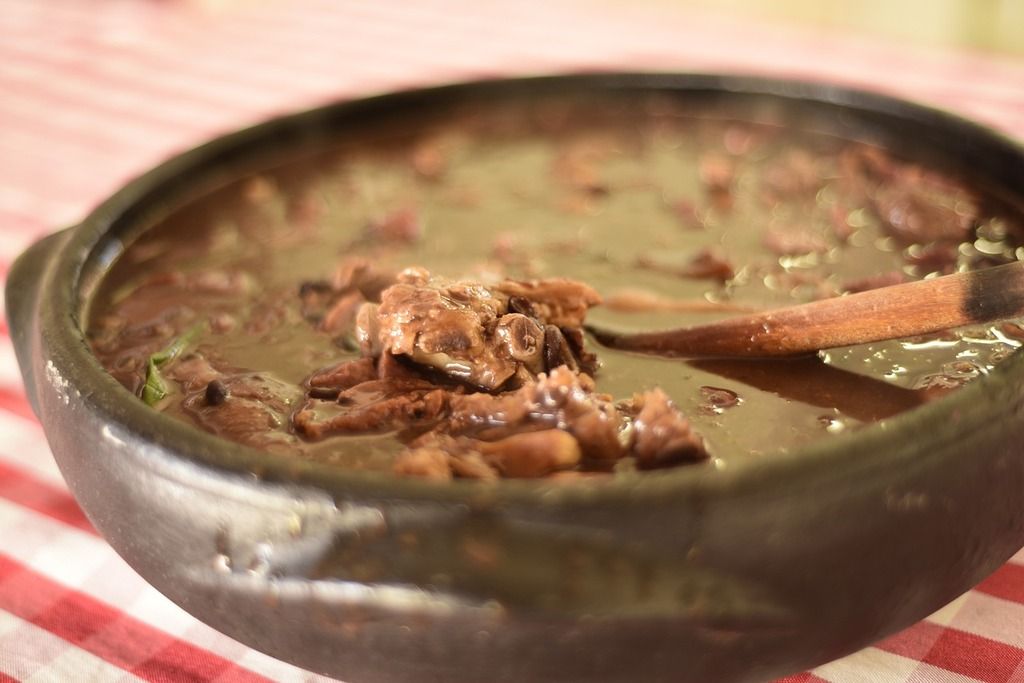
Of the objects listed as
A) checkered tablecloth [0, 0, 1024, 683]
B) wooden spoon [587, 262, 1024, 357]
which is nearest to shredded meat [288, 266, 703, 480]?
wooden spoon [587, 262, 1024, 357]

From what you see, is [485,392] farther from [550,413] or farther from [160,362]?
[160,362]

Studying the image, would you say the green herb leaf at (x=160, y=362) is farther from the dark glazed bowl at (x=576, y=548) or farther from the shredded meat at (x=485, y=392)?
the dark glazed bowl at (x=576, y=548)

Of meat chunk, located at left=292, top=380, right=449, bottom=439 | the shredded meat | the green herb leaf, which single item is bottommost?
the green herb leaf

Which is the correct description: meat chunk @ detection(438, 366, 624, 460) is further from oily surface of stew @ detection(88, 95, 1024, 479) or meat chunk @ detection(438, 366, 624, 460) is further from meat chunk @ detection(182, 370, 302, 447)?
meat chunk @ detection(182, 370, 302, 447)

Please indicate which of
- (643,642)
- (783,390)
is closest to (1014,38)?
(783,390)

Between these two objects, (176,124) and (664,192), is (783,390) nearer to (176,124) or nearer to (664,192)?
(664,192)

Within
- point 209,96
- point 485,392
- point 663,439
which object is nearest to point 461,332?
point 485,392
